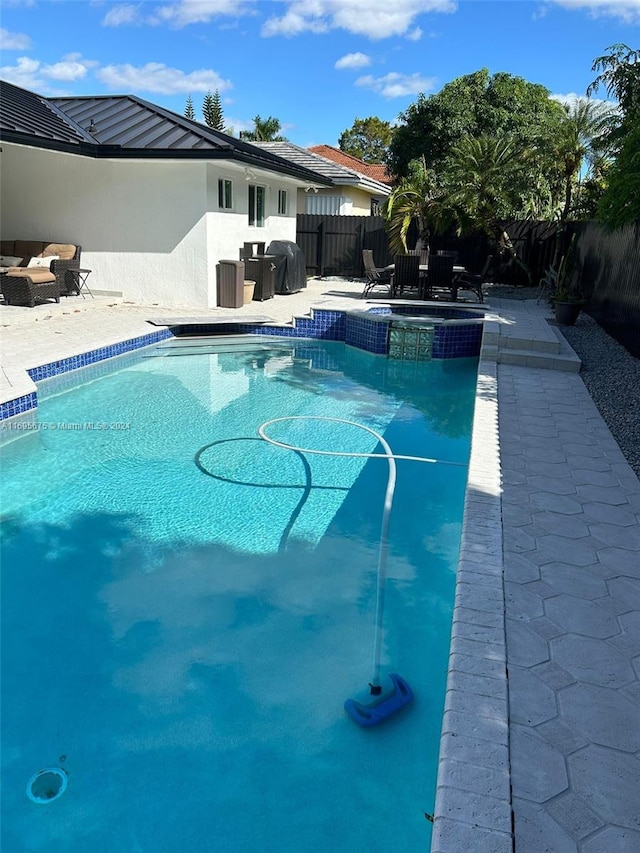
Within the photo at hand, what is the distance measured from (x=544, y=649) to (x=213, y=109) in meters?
49.0

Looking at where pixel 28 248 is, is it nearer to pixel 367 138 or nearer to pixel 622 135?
pixel 622 135

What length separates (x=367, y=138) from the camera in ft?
189

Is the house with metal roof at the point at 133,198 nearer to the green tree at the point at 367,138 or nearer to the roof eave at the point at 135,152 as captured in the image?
the roof eave at the point at 135,152

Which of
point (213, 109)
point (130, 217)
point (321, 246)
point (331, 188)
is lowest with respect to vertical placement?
point (321, 246)

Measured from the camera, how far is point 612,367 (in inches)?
330

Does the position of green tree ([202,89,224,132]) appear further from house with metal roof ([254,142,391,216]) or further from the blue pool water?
the blue pool water

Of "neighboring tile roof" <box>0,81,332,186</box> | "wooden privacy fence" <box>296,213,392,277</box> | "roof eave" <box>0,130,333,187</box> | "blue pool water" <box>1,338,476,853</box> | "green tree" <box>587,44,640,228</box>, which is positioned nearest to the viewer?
"blue pool water" <box>1,338,476,853</box>

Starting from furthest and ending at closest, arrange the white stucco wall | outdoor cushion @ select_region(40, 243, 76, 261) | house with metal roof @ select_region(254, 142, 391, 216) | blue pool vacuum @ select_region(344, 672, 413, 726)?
house with metal roof @ select_region(254, 142, 391, 216)
outdoor cushion @ select_region(40, 243, 76, 261)
the white stucco wall
blue pool vacuum @ select_region(344, 672, 413, 726)

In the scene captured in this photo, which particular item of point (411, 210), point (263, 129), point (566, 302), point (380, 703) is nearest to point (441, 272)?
point (566, 302)

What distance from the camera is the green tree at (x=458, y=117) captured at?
2397 cm

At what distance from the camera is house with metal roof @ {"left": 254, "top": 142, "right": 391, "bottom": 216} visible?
2148 cm

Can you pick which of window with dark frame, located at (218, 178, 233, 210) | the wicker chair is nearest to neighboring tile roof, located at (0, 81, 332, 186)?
window with dark frame, located at (218, 178, 233, 210)

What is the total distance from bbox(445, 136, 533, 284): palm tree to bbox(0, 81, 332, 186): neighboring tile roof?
13.8ft

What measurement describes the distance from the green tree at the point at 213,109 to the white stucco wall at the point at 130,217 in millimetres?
34853
